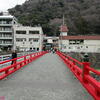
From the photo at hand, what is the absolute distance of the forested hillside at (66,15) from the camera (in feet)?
291

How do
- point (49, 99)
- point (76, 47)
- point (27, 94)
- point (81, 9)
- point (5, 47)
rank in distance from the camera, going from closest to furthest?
point (49, 99), point (27, 94), point (5, 47), point (76, 47), point (81, 9)

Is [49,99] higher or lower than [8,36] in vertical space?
lower

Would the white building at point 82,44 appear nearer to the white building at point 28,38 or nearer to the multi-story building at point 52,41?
the white building at point 28,38

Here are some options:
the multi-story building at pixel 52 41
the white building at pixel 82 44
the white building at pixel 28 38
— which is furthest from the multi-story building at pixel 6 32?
the multi-story building at pixel 52 41

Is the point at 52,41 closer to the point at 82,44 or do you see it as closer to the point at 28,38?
the point at 28,38

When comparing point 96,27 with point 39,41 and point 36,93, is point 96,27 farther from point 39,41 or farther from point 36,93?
point 36,93

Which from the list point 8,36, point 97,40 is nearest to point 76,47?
point 97,40

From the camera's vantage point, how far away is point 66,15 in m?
103

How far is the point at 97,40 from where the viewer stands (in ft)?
220

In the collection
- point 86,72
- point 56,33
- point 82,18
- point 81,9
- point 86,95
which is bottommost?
point 86,95

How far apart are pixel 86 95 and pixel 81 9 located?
4151 inches

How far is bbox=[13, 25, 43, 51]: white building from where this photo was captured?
65.4 meters

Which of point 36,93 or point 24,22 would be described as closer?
point 36,93

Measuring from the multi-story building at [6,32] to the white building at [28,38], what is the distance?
7.70 feet
